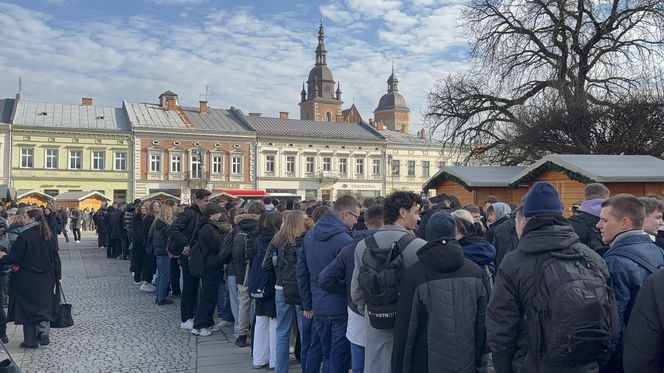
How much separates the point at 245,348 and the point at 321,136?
51.5 meters

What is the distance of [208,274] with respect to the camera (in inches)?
326

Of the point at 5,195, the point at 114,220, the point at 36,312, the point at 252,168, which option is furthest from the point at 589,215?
the point at 252,168

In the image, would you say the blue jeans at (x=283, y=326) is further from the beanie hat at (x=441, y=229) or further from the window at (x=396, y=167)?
the window at (x=396, y=167)

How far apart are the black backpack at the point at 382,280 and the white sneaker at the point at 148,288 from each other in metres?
9.07

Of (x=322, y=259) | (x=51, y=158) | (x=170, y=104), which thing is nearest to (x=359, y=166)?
(x=170, y=104)

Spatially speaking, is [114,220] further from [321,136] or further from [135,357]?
[321,136]

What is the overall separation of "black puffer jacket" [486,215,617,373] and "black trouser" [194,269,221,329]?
5.66 metres

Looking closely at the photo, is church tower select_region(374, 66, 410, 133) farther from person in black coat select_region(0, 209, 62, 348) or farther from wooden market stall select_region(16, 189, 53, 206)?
person in black coat select_region(0, 209, 62, 348)

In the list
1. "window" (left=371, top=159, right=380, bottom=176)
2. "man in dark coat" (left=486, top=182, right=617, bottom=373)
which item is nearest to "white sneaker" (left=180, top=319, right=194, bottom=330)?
"man in dark coat" (left=486, top=182, right=617, bottom=373)

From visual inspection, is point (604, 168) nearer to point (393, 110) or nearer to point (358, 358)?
point (358, 358)

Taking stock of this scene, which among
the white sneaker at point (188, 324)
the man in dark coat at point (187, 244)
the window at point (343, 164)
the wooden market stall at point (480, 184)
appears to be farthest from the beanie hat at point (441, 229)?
the window at point (343, 164)

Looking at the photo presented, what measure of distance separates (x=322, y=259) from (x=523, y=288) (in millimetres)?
2419

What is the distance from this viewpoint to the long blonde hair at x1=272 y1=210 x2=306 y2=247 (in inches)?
241

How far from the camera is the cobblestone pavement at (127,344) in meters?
6.82
